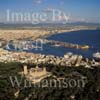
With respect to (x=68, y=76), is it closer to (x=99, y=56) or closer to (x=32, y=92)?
(x=32, y=92)

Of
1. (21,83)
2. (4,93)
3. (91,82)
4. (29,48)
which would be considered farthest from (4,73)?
(29,48)

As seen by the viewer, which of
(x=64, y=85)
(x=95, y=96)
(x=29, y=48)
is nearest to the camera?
(x=95, y=96)

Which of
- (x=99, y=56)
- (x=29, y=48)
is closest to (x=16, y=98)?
(x=99, y=56)

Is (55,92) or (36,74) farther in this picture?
(36,74)

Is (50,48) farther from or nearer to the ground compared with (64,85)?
nearer to the ground

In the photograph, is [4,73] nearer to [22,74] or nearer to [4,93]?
[22,74]

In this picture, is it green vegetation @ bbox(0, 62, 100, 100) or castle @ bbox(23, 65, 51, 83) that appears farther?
castle @ bbox(23, 65, 51, 83)

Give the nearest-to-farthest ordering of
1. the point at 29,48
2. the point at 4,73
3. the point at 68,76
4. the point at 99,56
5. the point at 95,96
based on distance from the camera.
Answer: the point at 95,96, the point at 68,76, the point at 4,73, the point at 99,56, the point at 29,48

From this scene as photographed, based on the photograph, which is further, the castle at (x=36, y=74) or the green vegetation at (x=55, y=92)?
the castle at (x=36, y=74)

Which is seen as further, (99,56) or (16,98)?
(99,56)
